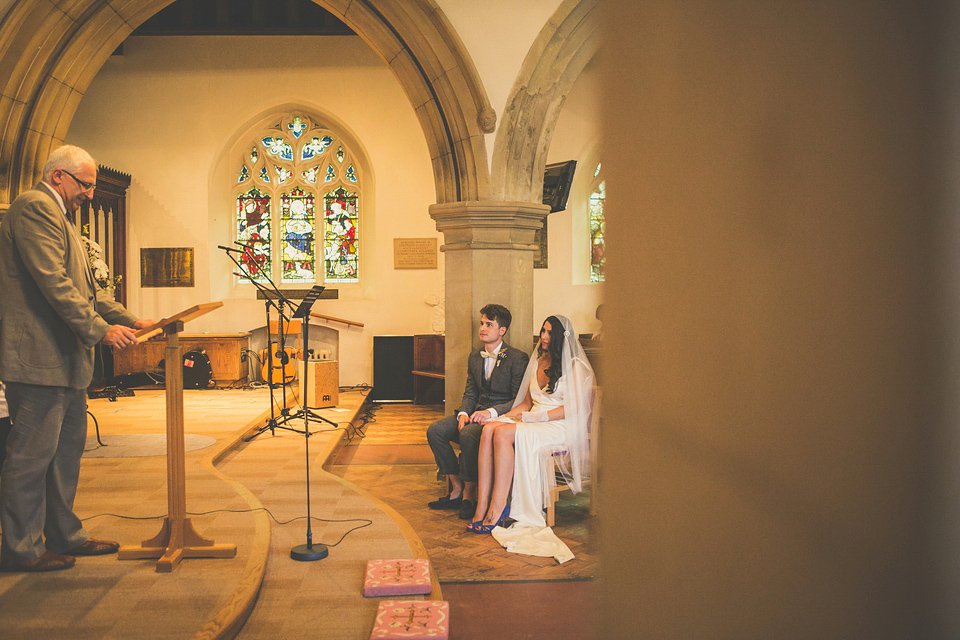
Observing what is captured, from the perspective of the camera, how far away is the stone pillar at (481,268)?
4793 mm

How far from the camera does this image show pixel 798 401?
30 cm

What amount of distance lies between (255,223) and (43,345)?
26.5 ft

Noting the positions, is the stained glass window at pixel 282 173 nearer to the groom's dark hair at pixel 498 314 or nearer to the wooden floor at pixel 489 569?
the wooden floor at pixel 489 569

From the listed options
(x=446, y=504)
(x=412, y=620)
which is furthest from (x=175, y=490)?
(x=446, y=504)

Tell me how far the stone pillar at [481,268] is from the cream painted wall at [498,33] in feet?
1.41

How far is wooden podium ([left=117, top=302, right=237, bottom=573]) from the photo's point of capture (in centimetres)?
265

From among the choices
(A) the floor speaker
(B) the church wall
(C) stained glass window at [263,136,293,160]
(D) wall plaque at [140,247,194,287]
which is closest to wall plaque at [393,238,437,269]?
(B) the church wall

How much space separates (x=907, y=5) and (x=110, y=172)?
995cm

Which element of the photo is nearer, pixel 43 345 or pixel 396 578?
pixel 43 345

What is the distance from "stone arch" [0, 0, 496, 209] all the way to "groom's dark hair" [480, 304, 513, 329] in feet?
2.57

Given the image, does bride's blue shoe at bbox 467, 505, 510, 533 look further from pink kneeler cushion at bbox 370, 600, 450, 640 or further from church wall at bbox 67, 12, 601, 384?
church wall at bbox 67, 12, 601, 384

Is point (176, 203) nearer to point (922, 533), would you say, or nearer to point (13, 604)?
point (13, 604)

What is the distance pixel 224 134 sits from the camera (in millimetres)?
9664

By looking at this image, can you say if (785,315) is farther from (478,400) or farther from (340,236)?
(340,236)
